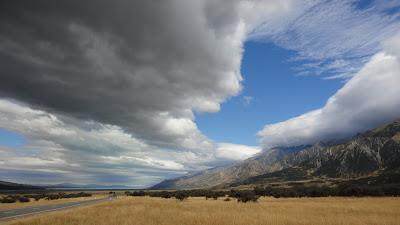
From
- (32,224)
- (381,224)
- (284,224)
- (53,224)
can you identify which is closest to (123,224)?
(53,224)

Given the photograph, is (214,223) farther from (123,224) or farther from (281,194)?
(281,194)

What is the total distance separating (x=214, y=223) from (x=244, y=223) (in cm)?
196

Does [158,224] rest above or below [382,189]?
below

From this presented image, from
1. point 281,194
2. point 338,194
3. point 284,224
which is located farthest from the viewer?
→ point 281,194

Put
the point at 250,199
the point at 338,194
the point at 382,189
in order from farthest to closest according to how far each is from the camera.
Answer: the point at 338,194 → the point at 382,189 → the point at 250,199

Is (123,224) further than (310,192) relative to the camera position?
No

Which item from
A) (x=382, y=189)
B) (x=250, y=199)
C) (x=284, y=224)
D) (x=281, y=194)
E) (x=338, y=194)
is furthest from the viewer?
(x=281, y=194)

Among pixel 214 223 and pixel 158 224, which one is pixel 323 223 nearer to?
pixel 214 223

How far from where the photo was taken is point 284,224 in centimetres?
2175

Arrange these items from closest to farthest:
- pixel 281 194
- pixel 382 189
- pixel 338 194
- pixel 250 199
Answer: pixel 250 199
pixel 382 189
pixel 338 194
pixel 281 194

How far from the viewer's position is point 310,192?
89625 mm

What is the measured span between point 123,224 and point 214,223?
5768 millimetres

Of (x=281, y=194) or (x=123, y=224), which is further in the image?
(x=281, y=194)

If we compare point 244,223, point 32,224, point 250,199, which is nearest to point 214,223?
point 244,223
